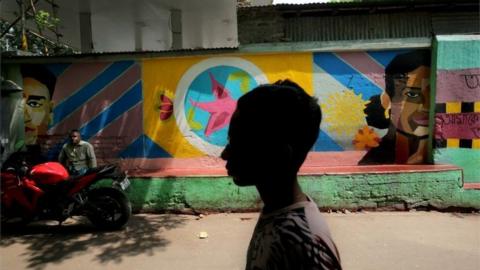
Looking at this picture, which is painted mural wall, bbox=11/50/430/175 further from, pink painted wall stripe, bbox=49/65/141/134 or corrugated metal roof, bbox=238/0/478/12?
corrugated metal roof, bbox=238/0/478/12

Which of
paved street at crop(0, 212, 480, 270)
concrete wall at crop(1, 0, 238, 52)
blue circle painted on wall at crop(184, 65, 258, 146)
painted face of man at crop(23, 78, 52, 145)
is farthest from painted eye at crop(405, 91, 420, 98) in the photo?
painted face of man at crop(23, 78, 52, 145)

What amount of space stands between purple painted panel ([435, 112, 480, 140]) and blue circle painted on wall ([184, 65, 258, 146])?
2860 mm

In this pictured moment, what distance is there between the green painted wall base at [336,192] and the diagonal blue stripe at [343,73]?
1.40 meters

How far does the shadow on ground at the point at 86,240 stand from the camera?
4.82 meters

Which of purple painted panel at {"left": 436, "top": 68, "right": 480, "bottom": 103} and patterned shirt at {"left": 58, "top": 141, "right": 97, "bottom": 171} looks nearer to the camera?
patterned shirt at {"left": 58, "top": 141, "right": 97, "bottom": 171}

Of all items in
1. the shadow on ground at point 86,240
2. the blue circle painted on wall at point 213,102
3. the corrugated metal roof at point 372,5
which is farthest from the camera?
the corrugated metal roof at point 372,5

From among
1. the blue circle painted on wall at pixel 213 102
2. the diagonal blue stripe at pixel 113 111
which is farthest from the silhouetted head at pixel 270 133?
the diagonal blue stripe at pixel 113 111

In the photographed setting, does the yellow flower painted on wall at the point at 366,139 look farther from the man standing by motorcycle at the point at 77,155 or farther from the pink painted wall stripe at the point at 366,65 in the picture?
the man standing by motorcycle at the point at 77,155

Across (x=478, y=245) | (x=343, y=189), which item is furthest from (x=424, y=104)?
(x=478, y=245)

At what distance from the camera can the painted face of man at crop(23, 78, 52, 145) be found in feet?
23.4

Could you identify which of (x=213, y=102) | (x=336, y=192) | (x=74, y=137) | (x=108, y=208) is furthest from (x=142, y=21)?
(x=336, y=192)

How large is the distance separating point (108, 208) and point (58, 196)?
0.61 metres

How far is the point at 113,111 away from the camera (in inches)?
282

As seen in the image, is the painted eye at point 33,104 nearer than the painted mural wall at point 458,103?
No
